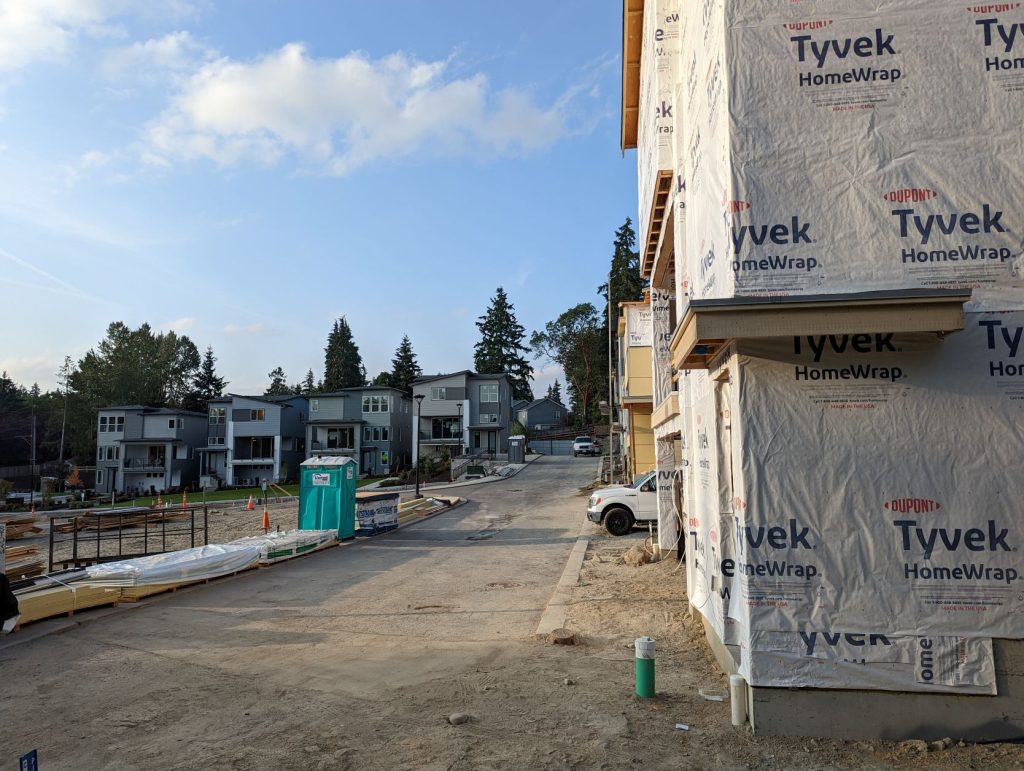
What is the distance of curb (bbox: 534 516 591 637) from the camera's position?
9.02 m

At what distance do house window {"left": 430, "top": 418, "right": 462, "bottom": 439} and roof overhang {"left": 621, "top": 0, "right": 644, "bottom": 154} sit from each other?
142 feet

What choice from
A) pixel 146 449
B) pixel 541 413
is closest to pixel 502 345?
pixel 541 413

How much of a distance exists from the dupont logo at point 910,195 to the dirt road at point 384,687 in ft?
14.1

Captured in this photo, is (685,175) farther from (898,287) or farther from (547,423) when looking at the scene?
(547,423)

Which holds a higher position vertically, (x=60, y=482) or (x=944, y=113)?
(x=944, y=113)

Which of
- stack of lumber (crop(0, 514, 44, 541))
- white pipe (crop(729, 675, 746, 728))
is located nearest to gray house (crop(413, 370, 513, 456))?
stack of lumber (crop(0, 514, 44, 541))

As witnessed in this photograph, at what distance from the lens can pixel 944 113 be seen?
5.67 metres

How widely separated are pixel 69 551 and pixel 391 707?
18.8m

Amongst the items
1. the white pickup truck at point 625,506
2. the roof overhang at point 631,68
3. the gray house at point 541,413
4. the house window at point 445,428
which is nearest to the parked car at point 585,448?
the house window at point 445,428

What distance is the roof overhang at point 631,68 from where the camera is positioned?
12859 mm

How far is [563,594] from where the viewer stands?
36.4 ft

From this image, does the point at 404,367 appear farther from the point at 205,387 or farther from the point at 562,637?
the point at 562,637

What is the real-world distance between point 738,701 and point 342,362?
86157 mm

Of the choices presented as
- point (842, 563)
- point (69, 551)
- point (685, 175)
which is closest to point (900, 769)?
point (842, 563)
